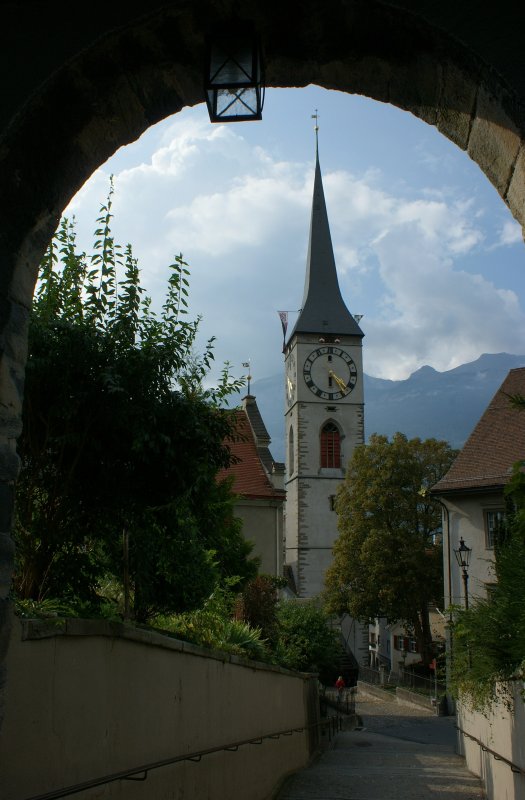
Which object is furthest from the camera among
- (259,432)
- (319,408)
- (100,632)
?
(319,408)

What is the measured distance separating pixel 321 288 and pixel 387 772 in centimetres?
4724

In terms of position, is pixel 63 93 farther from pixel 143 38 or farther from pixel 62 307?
pixel 62 307

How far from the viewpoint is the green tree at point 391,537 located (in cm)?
3291

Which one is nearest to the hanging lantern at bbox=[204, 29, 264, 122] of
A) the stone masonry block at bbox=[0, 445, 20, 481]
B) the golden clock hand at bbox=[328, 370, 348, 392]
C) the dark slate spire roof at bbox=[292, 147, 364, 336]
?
the stone masonry block at bbox=[0, 445, 20, 481]

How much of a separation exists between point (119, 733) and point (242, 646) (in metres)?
5.19

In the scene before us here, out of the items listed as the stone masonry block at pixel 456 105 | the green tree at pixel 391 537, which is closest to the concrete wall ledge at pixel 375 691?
the green tree at pixel 391 537

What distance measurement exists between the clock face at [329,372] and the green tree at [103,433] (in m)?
48.9

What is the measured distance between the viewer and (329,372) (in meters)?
55.7

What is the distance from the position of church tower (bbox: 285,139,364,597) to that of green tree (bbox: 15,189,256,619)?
4505 centimetres

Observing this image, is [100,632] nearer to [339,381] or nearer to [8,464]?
[8,464]

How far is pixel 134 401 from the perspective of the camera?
5695mm

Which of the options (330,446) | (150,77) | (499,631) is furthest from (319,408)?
(150,77)

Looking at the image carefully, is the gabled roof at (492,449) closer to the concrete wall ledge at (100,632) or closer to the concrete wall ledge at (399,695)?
the concrete wall ledge at (399,695)

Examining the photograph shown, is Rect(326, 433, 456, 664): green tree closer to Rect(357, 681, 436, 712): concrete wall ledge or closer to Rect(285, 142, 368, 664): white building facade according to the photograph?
Rect(357, 681, 436, 712): concrete wall ledge
